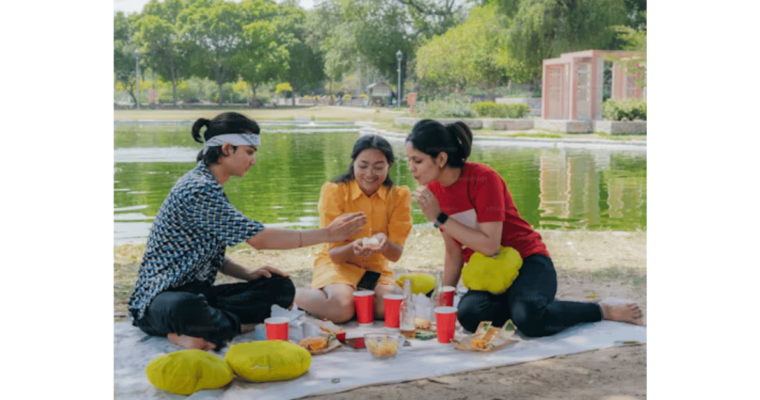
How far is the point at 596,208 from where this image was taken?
6715mm

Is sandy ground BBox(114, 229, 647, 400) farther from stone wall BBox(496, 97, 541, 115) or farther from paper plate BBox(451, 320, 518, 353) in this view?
stone wall BBox(496, 97, 541, 115)

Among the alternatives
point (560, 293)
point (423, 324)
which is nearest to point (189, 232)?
point (423, 324)

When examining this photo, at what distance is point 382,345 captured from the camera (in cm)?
294

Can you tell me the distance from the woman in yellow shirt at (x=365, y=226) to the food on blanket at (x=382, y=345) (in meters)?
0.50

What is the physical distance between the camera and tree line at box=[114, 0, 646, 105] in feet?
13.1

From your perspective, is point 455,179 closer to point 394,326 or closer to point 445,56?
point 394,326

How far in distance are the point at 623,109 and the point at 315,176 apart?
308 inches

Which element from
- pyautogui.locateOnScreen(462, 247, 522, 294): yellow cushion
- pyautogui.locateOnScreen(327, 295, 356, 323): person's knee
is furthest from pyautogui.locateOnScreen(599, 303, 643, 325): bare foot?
pyautogui.locateOnScreen(327, 295, 356, 323): person's knee

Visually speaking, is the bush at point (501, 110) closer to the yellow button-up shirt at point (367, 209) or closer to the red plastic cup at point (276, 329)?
the yellow button-up shirt at point (367, 209)

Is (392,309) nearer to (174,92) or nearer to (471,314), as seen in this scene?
(471,314)

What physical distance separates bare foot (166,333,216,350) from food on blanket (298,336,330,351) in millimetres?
391

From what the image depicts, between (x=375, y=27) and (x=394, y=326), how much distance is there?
1.93m

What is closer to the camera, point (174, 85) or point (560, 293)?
point (560, 293)

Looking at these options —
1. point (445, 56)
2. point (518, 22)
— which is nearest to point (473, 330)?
point (445, 56)
